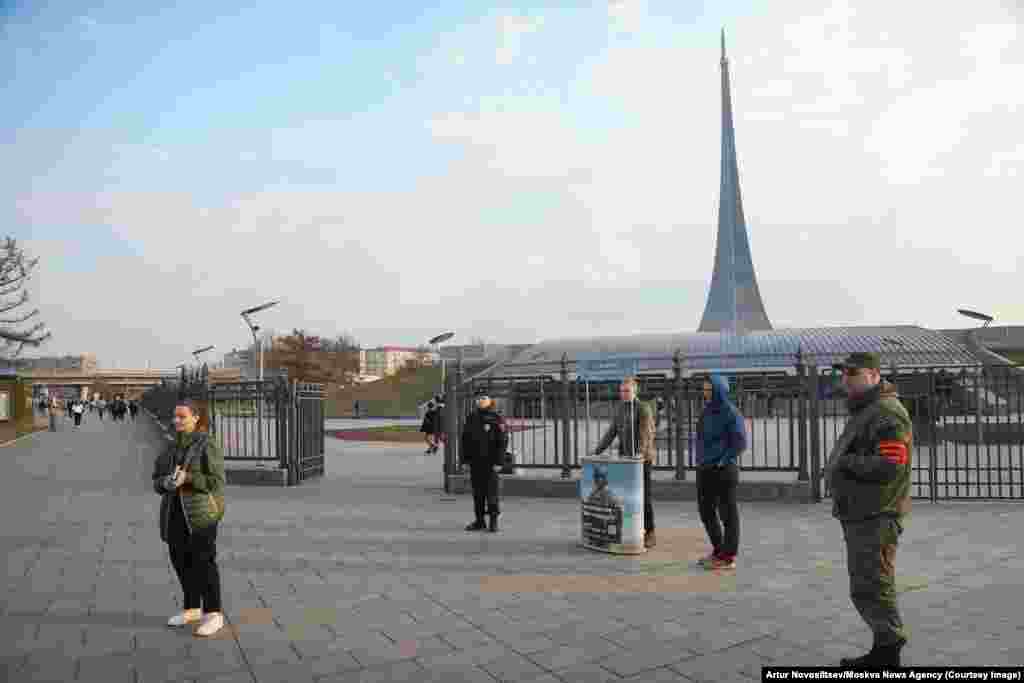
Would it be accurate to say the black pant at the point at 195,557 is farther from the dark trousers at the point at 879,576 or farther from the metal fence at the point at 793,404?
the metal fence at the point at 793,404

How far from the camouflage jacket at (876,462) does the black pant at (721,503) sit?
240 cm

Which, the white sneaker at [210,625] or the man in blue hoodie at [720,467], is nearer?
the white sneaker at [210,625]

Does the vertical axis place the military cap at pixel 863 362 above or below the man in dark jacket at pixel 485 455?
above

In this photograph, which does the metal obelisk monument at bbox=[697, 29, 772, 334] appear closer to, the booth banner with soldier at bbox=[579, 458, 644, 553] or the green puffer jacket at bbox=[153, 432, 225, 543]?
the booth banner with soldier at bbox=[579, 458, 644, 553]

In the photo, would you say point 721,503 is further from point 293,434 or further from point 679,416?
point 293,434

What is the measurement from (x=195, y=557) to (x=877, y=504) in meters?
4.13

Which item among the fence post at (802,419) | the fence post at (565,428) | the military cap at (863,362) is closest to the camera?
the military cap at (863,362)

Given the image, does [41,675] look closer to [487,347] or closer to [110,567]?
[110,567]

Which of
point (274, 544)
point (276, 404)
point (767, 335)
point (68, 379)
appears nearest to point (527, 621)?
point (274, 544)

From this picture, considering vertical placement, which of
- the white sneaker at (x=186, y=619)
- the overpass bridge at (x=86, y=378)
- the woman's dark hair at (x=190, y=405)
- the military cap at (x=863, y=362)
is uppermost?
the military cap at (x=863, y=362)

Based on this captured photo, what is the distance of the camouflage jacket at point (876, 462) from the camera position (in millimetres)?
4023

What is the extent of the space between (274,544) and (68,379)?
124341mm

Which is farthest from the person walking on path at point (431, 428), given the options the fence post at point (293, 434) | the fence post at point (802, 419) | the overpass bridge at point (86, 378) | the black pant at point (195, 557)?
the overpass bridge at point (86, 378)

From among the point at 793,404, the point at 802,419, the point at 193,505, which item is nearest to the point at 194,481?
the point at 193,505
